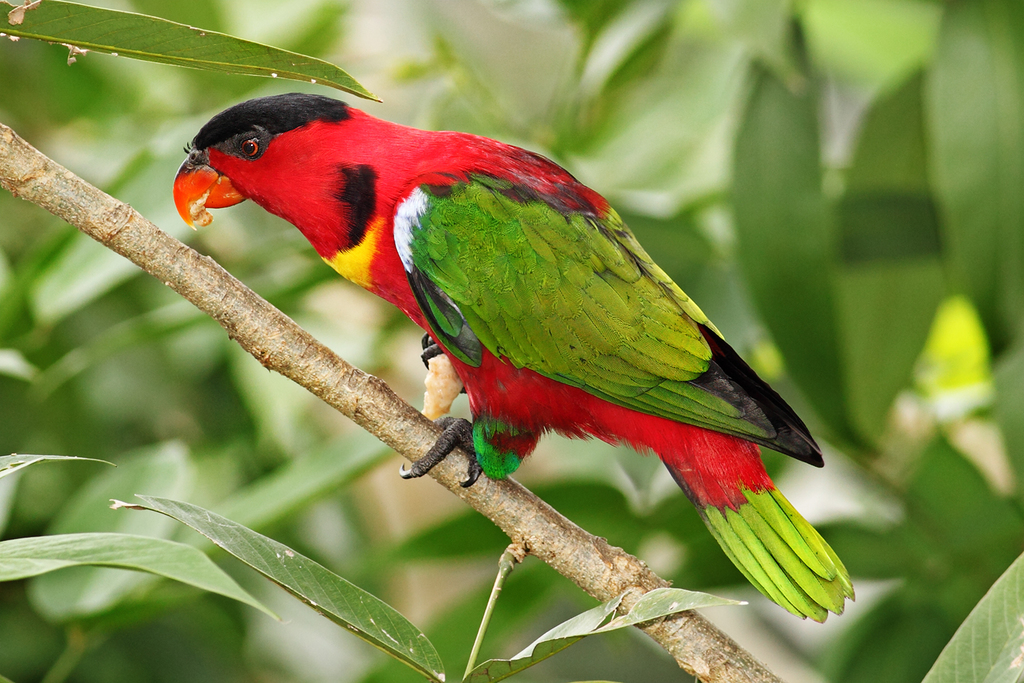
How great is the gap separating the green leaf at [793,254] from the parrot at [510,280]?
0.52 m

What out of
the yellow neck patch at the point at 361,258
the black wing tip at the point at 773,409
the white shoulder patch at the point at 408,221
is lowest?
the black wing tip at the point at 773,409

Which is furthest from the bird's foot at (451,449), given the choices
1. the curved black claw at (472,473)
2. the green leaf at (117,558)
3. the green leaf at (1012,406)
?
the green leaf at (1012,406)

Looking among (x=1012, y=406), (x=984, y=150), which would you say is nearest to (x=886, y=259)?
(x=984, y=150)

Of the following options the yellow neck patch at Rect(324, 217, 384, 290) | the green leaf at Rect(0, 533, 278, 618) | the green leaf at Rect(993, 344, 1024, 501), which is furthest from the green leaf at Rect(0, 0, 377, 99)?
the green leaf at Rect(993, 344, 1024, 501)

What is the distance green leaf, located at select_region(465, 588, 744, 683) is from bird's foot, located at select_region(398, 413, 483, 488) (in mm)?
205

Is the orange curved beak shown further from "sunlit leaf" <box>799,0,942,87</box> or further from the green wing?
"sunlit leaf" <box>799,0,942,87</box>

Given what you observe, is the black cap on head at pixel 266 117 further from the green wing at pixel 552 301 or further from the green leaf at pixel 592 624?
the green leaf at pixel 592 624

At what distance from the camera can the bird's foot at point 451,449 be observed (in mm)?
835

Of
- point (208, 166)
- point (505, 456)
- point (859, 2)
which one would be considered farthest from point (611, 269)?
point (859, 2)

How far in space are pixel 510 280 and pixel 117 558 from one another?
42 centimetres

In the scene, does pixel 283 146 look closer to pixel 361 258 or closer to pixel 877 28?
pixel 361 258

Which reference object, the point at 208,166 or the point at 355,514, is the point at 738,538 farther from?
the point at 355,514

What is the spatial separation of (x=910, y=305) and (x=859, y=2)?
3.64 feet

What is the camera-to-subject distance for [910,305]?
4.97 feet
